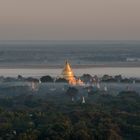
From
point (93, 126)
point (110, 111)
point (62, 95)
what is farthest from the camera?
point (62, 95)

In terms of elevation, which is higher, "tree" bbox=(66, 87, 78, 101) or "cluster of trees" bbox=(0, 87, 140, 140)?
"cluster of trees" bbox=(0, 87, 140, 140)

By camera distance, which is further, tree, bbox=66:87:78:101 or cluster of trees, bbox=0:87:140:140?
tree, bbox=66:87:78:101

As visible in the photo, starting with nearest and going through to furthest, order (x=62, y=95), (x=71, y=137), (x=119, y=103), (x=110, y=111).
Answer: (x=71, y=137), (x=110, y=111), (x=119, y=103), (x=62, y=95)

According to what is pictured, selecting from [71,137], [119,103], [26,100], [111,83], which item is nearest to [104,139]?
[71,137]

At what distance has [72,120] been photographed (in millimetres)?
41531

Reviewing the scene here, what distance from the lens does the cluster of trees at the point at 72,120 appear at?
118 ft

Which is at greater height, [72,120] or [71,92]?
[72,120]

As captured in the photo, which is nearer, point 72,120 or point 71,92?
point 72,120

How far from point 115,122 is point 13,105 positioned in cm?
1229

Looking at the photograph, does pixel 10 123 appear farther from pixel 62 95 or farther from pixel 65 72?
pixel 65 72

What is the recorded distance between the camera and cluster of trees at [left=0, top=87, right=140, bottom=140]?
36.0 meters

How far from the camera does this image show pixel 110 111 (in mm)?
45438

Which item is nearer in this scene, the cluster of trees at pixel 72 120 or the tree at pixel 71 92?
the cluster of trees at pixel 72 120

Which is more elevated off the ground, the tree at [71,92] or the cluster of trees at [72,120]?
the cluster of trees at [72,120]
